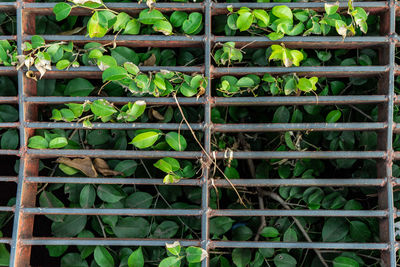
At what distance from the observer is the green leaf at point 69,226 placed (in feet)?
4.84

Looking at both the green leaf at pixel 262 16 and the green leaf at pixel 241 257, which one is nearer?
the green leaf at pixel 262 16

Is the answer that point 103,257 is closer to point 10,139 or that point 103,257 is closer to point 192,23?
point 10,139

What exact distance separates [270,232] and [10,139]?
1.03m

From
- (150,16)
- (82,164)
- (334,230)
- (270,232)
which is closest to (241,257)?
(270,232)

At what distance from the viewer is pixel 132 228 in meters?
1.46

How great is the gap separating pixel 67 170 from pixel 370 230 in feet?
3.74

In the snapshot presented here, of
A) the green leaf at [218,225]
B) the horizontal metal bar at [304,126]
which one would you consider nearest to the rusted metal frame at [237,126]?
the horizontal metal bar at [304,126]

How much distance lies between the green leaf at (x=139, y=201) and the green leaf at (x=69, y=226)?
0.59ft

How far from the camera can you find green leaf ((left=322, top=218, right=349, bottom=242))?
4.76ft

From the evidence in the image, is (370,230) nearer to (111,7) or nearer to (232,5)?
(232,5)

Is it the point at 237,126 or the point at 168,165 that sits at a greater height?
the point at 237,126

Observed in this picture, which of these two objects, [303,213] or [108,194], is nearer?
[303,213]

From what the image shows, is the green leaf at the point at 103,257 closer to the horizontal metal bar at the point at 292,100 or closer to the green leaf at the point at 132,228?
the green leaf at the point at 132,228

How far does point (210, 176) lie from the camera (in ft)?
4.74
